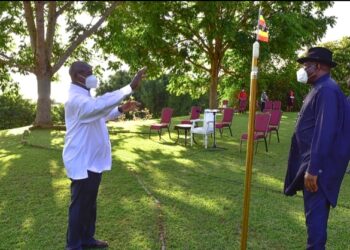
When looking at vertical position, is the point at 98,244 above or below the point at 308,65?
below

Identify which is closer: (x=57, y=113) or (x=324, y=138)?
(x=324, y=138)

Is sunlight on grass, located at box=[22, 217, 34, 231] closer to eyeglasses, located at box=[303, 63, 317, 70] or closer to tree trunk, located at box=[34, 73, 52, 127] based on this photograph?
eyeglasses, located at box=[303, 63, 317, 70]

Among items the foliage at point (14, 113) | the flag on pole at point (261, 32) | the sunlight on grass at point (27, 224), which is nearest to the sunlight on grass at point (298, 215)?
the flag on pole at point (261, 32)

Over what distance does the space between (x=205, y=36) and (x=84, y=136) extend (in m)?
1.69

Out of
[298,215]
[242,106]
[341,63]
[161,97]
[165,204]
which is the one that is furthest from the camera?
[161,97]

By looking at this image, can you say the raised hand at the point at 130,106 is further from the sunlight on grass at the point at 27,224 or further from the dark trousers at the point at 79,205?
the sunlight on grass at the point at 27,224

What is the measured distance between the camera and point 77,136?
3891 millimetres

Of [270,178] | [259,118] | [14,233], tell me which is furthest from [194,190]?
[259,118]

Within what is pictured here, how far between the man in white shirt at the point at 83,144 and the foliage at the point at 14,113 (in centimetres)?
2399

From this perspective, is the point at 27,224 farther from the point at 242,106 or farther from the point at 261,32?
the point at 242,106

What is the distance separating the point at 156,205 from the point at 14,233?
184cm

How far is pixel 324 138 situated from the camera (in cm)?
336

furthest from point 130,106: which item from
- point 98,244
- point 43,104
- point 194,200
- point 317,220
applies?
point 43,104

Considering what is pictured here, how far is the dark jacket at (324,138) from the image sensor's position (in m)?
3.38
